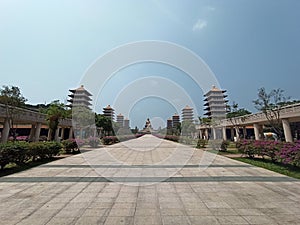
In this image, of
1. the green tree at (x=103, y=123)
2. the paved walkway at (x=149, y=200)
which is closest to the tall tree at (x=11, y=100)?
the paved walkway at (x=149, y=200)

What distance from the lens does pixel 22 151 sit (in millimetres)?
7387

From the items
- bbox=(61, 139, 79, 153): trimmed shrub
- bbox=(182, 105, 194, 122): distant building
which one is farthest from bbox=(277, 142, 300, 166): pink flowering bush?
bbox=(61, 139, 79, 153): trimmed shrub

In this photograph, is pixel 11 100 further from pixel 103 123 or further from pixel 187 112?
pixel 103 123

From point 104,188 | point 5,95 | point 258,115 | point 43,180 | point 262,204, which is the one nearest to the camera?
point 262,204

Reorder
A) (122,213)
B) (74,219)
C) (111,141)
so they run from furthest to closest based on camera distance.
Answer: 1. (111,141)
2. (122,213)
3. (74,219)

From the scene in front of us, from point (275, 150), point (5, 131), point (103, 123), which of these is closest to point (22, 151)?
point (5, 131)

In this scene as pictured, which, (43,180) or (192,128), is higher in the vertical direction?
(192,128)

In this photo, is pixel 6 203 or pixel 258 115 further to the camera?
pixel 258 115

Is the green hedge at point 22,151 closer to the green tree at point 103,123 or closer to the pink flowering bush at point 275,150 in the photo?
the pink flowering bush at point 275,150

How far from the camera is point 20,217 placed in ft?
9.91

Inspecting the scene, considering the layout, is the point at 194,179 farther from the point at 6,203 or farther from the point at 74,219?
the point at 6,203

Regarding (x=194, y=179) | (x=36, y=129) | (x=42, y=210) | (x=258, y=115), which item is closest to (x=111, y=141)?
(x=36, y=129)

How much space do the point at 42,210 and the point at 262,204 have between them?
4063 millimetres

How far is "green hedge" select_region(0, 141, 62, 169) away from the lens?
21.6ft
